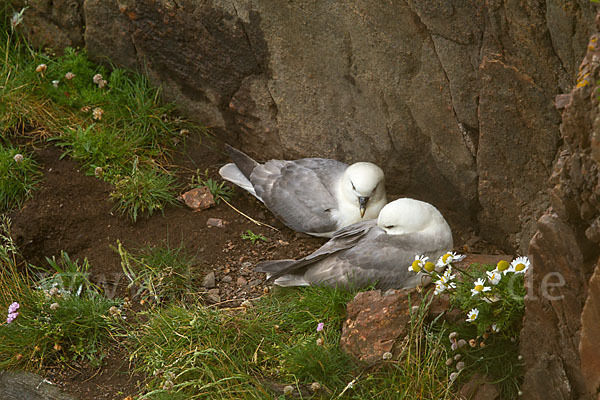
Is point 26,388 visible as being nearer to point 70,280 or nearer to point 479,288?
point 70,280

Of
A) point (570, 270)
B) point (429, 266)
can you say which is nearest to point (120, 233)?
point (429, 266)

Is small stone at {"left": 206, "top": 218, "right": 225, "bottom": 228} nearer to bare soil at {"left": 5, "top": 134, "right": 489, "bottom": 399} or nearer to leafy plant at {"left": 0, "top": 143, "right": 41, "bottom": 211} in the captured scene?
bare soil at {"left": 5, "top": 134, "right": 489, "bottom": 399}

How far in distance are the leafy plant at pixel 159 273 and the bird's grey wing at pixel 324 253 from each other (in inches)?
16.7

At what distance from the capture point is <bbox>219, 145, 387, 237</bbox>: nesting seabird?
4293 millimetres

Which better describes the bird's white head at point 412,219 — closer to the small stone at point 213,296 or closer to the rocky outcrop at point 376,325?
the rocky outcrop at point 376,325

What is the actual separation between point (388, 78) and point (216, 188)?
1321 mm

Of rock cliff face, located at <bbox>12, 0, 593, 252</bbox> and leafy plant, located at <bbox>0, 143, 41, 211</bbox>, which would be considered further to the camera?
leafy plant, located at <bbox>0, 143, 41, 211</bbox>

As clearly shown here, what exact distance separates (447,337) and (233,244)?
1638mm

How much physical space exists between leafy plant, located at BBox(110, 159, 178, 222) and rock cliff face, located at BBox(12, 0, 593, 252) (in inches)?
25.2

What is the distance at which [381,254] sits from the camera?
3.86m

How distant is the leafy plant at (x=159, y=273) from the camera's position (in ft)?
13.3

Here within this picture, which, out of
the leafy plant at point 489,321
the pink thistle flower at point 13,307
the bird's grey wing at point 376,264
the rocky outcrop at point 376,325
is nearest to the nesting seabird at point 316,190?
the bird's grey wing at point 376,264

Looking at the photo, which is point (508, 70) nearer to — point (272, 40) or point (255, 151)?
point (272, 40)

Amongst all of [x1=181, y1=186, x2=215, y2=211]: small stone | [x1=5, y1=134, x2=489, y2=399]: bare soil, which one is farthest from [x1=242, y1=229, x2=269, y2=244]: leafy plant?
[x1=181, y1=186, x2=215, y2=211]: small stone
